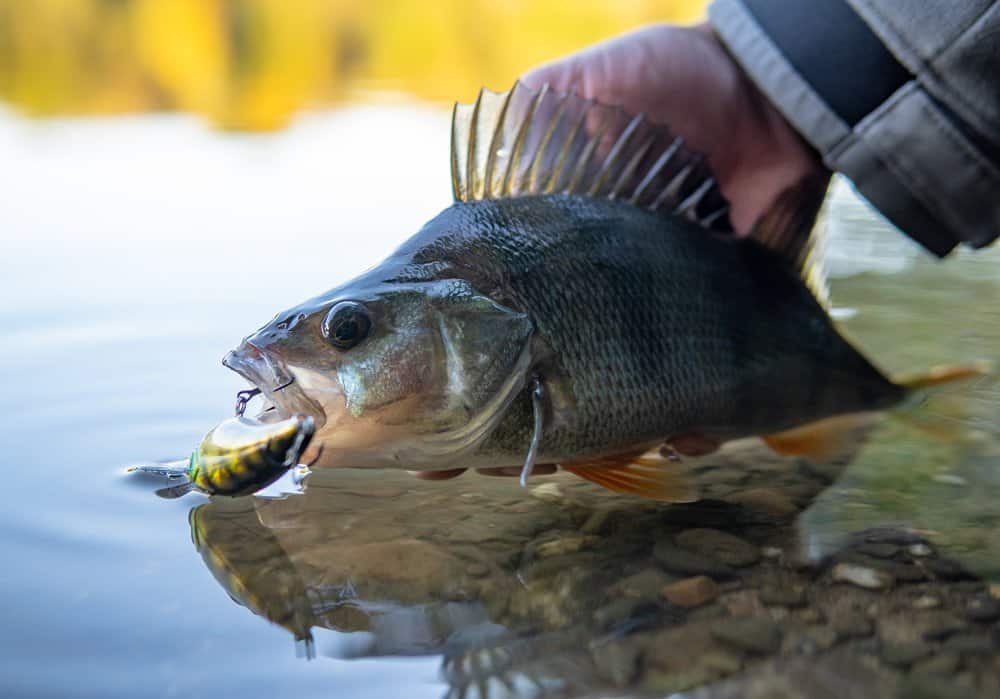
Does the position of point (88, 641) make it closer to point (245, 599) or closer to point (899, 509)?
point (245, 599)

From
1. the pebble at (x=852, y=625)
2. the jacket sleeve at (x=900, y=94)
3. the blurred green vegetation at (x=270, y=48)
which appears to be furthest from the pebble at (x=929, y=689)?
the blurred green vegetation at (x=270, y=48)

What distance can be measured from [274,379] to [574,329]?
0.50 m

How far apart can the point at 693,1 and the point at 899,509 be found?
1024cm

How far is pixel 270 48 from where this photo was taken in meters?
10.6

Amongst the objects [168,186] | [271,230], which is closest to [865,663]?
[271,230]

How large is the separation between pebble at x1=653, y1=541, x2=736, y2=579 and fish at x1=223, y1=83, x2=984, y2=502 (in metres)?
0.09

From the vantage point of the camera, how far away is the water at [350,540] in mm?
1347

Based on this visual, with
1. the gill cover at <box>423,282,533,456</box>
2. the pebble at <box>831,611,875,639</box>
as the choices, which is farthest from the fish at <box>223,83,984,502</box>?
the pebble at <box>831,611,875,639</box>

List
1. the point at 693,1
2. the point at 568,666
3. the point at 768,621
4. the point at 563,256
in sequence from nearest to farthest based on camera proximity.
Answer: the point at 568,666 < the point at 768,621 < the point at 563,256 < the point at 693,1

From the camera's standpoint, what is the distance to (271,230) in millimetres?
4207

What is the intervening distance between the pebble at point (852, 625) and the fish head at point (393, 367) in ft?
1.94

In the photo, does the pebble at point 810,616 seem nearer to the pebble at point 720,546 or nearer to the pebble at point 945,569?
the pebble at point 720,546

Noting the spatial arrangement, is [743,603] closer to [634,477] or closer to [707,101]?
[634,477]

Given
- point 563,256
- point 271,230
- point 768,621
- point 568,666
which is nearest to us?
point 568,666
